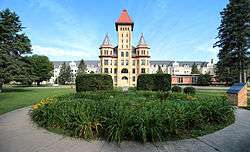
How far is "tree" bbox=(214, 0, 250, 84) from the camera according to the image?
4097 centimetres

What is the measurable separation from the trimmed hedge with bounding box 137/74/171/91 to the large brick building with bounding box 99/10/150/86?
55083 millimetres

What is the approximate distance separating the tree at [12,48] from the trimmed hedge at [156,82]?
62.5 ft

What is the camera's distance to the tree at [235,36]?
40969 mm

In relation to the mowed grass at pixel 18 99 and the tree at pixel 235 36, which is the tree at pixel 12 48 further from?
the tree at pixel 235 36

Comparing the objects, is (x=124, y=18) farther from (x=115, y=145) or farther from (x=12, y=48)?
(x=115, y=145)

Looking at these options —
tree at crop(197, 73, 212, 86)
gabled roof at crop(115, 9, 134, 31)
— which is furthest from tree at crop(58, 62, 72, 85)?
tree at crop(197, 73, 212, 86)

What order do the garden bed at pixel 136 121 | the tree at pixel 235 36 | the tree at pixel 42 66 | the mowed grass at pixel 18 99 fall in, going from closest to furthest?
the garden bed at pixel 136 121
the mowed grass at pixel 18 99
the tree at pixel 235 36
the tree at pixel 42 66

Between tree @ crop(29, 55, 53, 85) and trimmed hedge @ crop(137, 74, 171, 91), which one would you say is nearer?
trimmed hedge @ crop(137, 74, 171, 91)

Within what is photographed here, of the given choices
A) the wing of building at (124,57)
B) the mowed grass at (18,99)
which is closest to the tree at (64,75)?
the wing of building at (124,57)

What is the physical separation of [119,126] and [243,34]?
3975 centimetres

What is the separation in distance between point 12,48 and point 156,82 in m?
23.0

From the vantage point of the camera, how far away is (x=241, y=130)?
26.0 feet

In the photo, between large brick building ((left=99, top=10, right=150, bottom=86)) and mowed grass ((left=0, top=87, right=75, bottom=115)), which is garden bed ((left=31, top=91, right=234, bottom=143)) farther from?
large brick building ((left=99, top=10, right=150, bottom=86))

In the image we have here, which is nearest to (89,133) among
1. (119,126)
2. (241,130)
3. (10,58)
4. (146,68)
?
(119,126)
